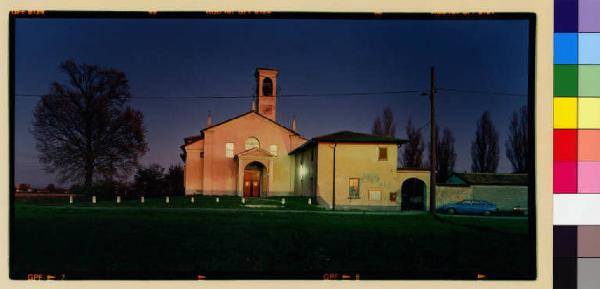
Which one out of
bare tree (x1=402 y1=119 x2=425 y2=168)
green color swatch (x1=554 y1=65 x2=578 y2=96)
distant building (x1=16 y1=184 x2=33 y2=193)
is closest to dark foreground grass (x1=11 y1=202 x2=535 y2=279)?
distant building (x1=16 y1=184 x2=33 y2=193)

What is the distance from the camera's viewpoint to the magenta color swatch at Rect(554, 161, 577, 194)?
6.36 meters

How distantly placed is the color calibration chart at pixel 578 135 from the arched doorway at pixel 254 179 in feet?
13.0

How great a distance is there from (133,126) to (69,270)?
2.10 meters

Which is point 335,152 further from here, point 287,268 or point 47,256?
point 47,256

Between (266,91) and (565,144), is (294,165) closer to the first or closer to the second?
(266,91)

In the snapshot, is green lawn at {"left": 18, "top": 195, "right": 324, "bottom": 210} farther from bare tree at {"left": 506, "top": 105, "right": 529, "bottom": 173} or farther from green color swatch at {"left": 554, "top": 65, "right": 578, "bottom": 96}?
green color swatch at {"left": 554, "top": 65, "right": 578, "bottom": 96}

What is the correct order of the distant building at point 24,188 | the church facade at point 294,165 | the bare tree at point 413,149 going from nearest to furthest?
the distant building at point 24,188 → the bare tree at point 413,149 → the church facade at point 294,165

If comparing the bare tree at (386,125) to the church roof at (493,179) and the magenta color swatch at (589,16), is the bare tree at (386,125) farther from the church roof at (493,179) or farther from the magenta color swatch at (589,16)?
the magenta color swatch at (589,16)

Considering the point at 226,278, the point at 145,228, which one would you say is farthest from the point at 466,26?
the point at 145,228

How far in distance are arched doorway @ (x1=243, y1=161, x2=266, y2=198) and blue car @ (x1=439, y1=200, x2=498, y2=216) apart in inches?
111

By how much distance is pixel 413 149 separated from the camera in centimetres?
727

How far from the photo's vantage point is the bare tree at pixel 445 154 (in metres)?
7.11

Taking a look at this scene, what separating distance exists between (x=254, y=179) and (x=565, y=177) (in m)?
4.20

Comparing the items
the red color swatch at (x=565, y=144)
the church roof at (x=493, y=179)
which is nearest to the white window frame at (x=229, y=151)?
the church roof at (x=493, y=179)
